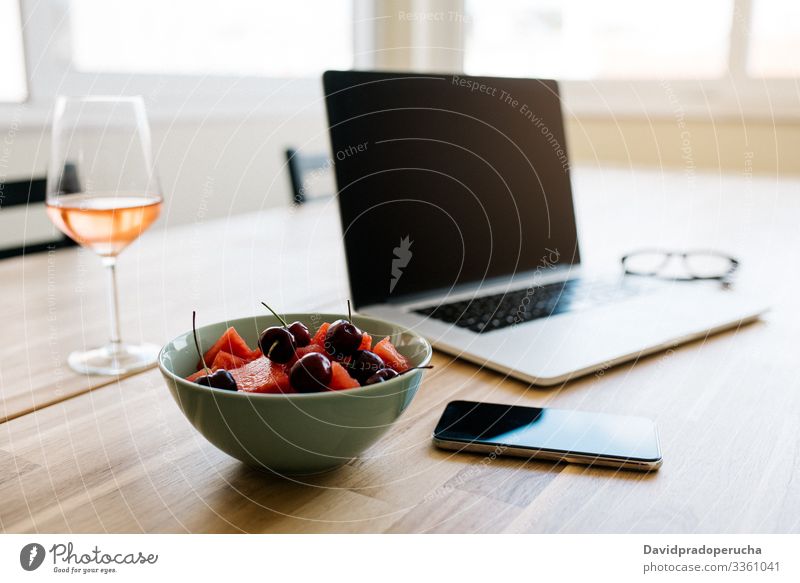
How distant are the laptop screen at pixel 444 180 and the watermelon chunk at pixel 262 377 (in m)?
0.34

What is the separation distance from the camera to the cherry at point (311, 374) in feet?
A: 1.53

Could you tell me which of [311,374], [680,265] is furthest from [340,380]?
[680,265]

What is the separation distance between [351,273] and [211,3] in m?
2.08

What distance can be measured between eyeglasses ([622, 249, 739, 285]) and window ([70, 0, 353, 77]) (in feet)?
5.58

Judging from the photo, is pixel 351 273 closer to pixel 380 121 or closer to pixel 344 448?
pixel 380 121

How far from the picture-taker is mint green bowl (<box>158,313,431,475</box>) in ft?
1.51

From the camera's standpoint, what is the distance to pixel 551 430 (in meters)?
0.57

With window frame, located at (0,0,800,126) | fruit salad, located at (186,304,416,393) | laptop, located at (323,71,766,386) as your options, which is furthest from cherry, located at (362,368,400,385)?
window frame, located at (0,0,800,126)

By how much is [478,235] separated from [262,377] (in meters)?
0.50

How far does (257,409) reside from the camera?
18.1 inches

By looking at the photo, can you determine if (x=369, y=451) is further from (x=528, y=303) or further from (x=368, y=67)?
(x=368, y=67)

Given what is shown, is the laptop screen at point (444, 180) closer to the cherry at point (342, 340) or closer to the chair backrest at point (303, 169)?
the cherry at point (342, 340)

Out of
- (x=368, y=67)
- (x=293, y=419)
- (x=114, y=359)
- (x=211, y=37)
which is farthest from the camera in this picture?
(x=368, y=67)
